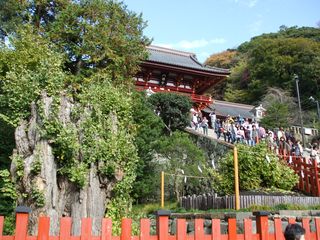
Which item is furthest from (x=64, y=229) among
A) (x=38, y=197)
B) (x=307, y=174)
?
(x=307, y=174)

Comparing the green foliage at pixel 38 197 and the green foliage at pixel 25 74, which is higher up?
the green foliage at pixel 25 74

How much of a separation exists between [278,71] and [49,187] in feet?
130

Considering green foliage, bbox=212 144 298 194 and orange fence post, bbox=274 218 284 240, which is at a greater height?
green foliage, bbox=212 144 298 194

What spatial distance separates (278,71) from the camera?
4203 cm

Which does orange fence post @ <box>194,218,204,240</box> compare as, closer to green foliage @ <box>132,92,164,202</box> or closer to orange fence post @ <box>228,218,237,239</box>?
orange fence post @ <box>228,218,237,239</box>

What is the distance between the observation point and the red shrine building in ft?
97.0

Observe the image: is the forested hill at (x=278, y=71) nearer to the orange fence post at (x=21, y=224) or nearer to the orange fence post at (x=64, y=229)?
the orange fence post at (x=64, y=229)

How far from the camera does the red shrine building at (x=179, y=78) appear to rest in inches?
1164

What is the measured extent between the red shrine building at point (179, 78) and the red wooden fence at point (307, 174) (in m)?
17.3

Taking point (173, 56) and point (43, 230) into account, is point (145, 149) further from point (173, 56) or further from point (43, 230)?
point (173, 56)

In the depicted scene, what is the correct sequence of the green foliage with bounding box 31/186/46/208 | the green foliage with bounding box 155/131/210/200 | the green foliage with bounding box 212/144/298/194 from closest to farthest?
1. the green foliage with bounding box 31/186/46/208
2. the green foliage with bounding box 212/144/298/194
3. the green foliage with bounding box 155/131/210/200

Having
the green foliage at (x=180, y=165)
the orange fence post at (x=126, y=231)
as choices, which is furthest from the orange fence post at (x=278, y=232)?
the green foliage at (x=180, y=165)

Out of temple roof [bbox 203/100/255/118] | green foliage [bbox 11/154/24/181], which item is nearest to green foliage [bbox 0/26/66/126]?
green foliage [bbox 11/154/24/181]

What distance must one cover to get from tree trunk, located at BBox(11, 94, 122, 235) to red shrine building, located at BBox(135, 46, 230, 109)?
21769 millimetres
